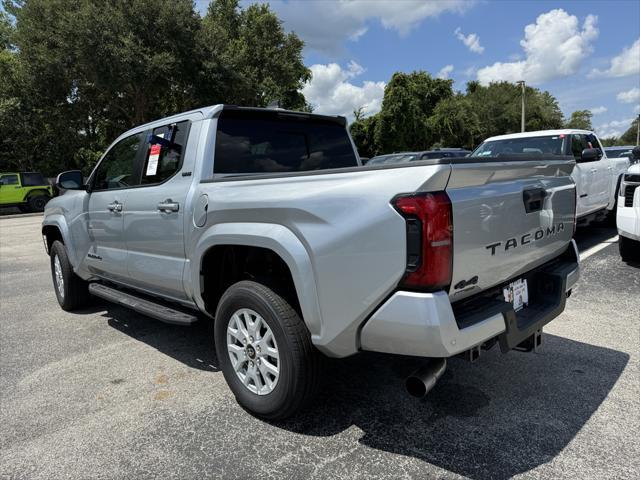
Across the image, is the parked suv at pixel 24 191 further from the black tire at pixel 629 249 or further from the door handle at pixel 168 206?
the black tire at pixel 629 249

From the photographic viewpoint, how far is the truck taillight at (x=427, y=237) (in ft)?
7.19

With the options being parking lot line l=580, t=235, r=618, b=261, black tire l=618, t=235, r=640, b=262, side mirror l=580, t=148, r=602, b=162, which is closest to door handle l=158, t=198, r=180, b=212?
black tire l=618, t=235, r=640, b=262

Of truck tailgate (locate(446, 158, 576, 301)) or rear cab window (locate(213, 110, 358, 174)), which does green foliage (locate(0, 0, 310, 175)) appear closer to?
rear cab window (locate(213, 110, 358, 174))

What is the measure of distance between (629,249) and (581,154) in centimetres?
182

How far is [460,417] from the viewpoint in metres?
2.91

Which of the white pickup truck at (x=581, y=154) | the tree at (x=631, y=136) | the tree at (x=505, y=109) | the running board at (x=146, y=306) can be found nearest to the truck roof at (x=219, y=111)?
the running board at (x=146, y=306)

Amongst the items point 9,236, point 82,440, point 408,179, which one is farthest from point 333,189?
point 9,236

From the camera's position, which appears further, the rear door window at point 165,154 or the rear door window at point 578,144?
the rear door window at point 578,144

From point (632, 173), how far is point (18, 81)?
26243 mm

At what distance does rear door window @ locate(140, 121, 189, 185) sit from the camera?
366 centimetres

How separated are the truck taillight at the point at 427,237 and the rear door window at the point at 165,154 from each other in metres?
2.06

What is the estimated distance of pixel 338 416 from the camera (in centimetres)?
299

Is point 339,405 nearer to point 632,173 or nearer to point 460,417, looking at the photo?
point 460,417

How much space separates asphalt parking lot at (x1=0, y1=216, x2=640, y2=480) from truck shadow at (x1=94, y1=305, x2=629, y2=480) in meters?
0.01
